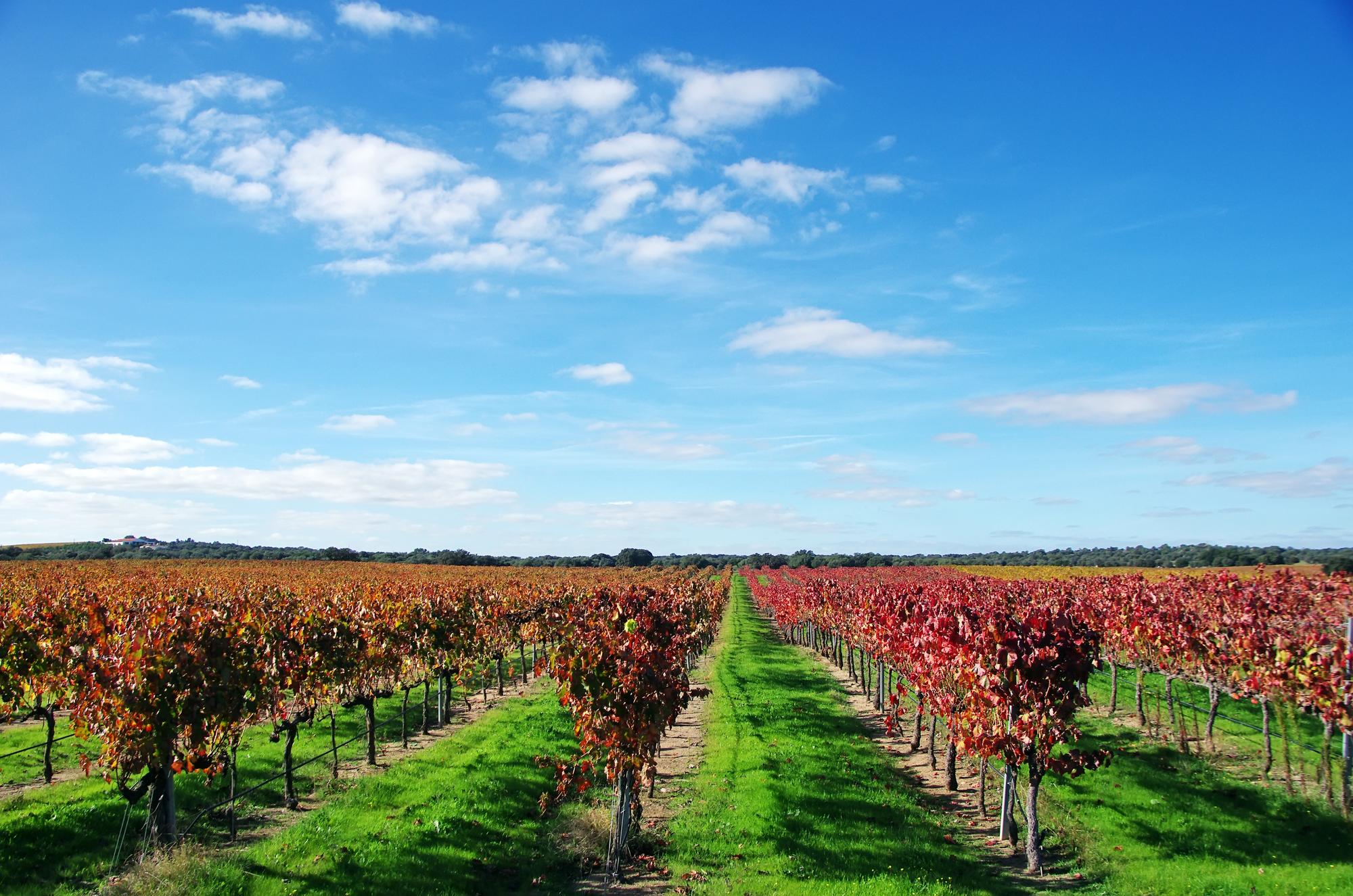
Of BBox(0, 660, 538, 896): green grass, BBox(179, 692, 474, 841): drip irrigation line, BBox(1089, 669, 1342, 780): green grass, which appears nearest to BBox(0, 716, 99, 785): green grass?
BBox(0, 660, 538, 896): green grass

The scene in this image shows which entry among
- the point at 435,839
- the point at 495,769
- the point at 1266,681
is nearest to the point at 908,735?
the point at 1266,681

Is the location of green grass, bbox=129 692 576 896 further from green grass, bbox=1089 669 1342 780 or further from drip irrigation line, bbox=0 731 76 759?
green grass, bbox=1089 669 1342 780

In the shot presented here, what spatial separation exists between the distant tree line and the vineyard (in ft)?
285

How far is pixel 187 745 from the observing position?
40.2ft

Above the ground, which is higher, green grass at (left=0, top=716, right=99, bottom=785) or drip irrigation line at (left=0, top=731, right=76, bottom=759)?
drip irrigation line at (left=0, top=731, right=76, bottom=759)

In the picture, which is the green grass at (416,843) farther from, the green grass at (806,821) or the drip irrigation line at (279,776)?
the green grass at (806,821)

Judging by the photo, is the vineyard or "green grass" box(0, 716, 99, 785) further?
"green grass" box(0, 716, 99, 785)

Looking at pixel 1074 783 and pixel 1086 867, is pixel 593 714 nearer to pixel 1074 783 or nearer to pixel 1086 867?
pixel 1086 867

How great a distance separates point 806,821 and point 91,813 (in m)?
13.0

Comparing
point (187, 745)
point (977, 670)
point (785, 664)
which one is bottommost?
point (785, 664)

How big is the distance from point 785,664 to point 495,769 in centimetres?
2206

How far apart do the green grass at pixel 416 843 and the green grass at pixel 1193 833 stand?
30.6ft

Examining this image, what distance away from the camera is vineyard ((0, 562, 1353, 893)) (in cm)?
1191

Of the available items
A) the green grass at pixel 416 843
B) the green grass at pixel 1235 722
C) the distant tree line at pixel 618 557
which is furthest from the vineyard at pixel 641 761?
the distant tree line at pixel 618 557
